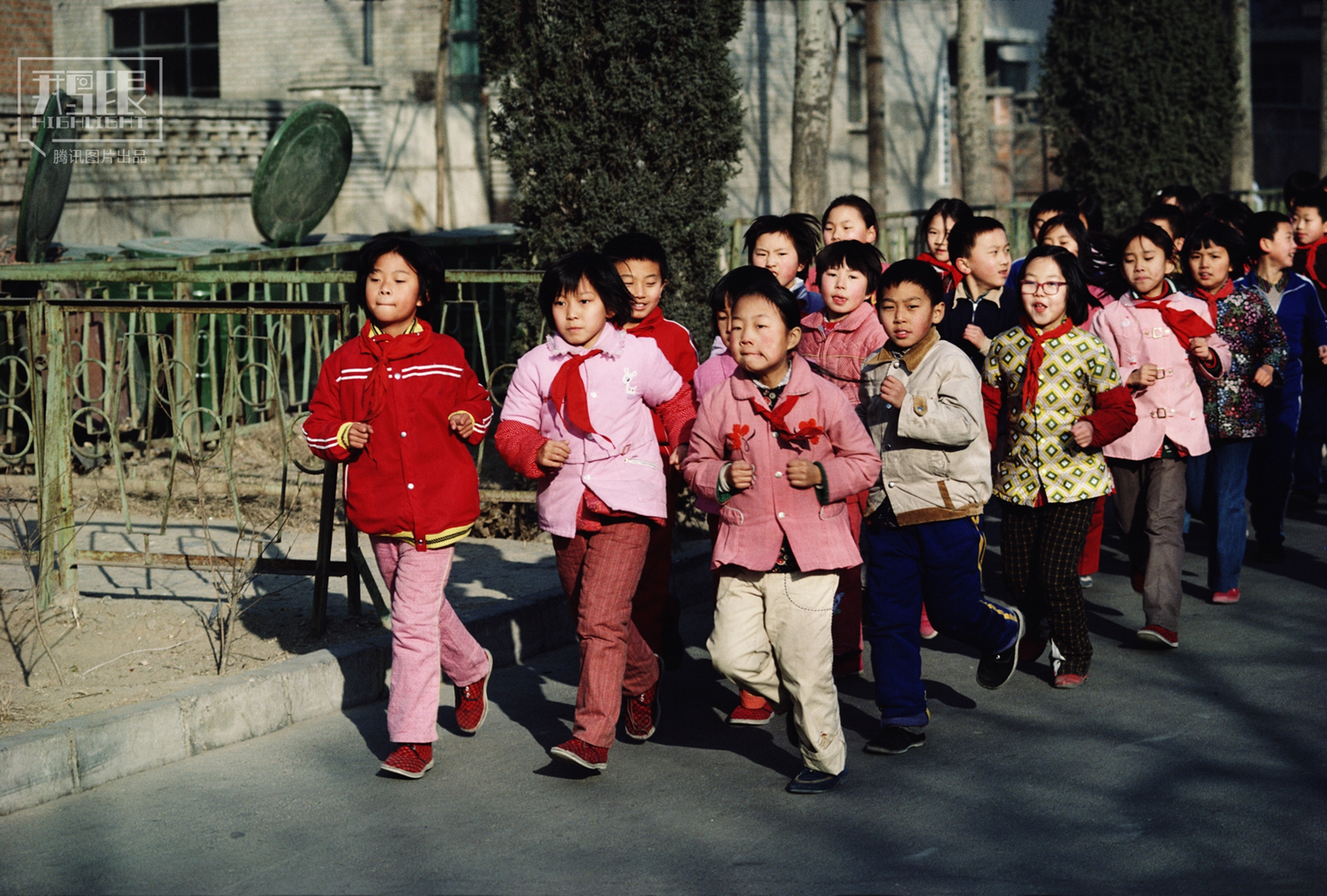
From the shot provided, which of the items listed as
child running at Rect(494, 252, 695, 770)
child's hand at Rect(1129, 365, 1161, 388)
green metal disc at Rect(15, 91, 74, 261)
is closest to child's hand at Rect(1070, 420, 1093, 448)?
child's hand at Rect(1129, 365, 1161, 388)

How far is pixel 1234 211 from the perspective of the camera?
28.7 ft

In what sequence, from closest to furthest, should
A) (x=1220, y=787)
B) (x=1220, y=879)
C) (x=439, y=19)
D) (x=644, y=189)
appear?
1. (x=1220, y=879)
2. (x=1220, y=787)
3. (x=644, y=189)
4. (x=439, y=19)

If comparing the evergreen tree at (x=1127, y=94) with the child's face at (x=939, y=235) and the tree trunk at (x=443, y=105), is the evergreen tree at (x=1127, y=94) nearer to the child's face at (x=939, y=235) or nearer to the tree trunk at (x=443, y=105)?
the tree trunk at (x=443, y=105)

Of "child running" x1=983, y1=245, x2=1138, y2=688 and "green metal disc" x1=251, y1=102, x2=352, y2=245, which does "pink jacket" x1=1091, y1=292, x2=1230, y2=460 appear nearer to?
"child running" x1=983, y1=245, x2=1138, y2=688

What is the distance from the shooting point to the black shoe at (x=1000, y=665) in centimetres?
548

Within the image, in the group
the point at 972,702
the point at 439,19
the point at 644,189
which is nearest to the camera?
the point at 972,702

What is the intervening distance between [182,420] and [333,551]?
3.94 feet

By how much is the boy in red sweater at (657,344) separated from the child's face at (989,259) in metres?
1.66

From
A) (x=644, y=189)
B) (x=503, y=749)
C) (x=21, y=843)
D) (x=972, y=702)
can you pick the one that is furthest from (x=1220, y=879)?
(x=644, y=189)

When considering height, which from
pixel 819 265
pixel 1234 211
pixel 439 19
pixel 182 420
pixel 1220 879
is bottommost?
pixel 1220 879

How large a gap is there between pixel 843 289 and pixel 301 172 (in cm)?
674

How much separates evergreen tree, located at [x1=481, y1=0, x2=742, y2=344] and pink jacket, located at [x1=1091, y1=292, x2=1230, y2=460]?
9.25 ft

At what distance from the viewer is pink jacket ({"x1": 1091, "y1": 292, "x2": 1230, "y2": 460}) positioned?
6.36 m

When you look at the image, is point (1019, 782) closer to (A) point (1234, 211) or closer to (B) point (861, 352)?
(B) point (861, 352)
